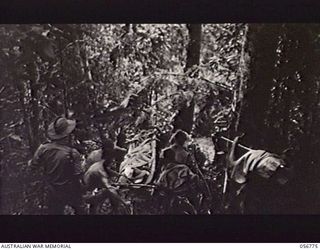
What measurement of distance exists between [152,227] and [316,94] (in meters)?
0.30

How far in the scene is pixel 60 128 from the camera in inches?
35.5

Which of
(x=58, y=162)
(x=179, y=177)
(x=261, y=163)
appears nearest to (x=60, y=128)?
(x=58, y=162)

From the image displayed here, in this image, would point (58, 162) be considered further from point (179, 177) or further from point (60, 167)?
point (179, 177)

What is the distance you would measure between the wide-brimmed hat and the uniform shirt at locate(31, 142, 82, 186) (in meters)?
0.01

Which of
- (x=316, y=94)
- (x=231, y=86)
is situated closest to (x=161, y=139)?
(x=231, y=86)

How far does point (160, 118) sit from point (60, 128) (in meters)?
0.14

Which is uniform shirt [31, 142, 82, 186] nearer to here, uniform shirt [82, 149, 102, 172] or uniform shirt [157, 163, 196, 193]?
uniform shirt [82, 149, 102, 172]

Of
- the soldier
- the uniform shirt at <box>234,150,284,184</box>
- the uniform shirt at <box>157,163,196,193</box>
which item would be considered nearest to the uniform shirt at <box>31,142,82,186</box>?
the soldier

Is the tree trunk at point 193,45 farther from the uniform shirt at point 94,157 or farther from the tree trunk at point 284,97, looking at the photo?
the uniform shirt at point 94,157

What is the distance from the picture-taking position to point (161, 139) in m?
0.90

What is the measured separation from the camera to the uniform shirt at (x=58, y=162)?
Result: 903mm

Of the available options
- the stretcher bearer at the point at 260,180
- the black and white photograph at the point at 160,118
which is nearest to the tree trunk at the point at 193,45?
the black and white photograph at the point at 160,118

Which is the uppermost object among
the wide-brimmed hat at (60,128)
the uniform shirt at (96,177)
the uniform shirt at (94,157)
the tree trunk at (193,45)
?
the tree trunk at (193,45)

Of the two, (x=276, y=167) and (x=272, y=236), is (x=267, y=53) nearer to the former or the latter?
(x=276, y=167)
